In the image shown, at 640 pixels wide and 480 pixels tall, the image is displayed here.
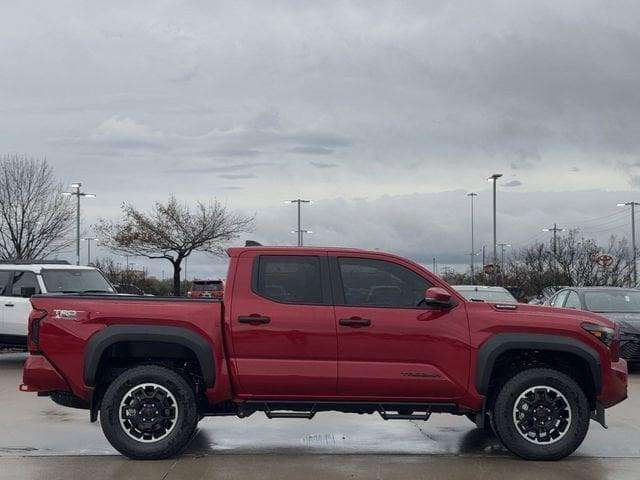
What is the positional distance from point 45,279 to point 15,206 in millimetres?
24385

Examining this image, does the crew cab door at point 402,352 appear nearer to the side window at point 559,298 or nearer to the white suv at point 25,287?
the white suv at point 25,287

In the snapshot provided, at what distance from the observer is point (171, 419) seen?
7.47m

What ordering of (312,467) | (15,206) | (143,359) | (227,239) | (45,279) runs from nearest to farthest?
(312,467) < (143,359) < (45,279) < (15,206) < (227,239)

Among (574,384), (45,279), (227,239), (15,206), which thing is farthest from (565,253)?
(574,384)

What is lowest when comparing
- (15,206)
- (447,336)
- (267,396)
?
(267,396)

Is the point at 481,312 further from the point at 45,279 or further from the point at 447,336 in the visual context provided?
the point at 45,279

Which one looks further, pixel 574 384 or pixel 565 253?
pixel 565 253

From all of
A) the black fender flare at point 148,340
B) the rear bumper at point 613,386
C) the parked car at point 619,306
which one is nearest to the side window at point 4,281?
the black fender flare at point 148,340

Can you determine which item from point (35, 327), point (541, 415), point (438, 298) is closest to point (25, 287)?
point (35, 327)

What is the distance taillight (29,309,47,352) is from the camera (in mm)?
7473

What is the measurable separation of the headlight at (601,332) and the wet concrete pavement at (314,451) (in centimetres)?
108

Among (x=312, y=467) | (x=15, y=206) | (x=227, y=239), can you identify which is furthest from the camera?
(x=227, y=239)

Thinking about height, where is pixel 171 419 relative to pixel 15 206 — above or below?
below

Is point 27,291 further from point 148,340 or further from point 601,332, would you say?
point 601,332
